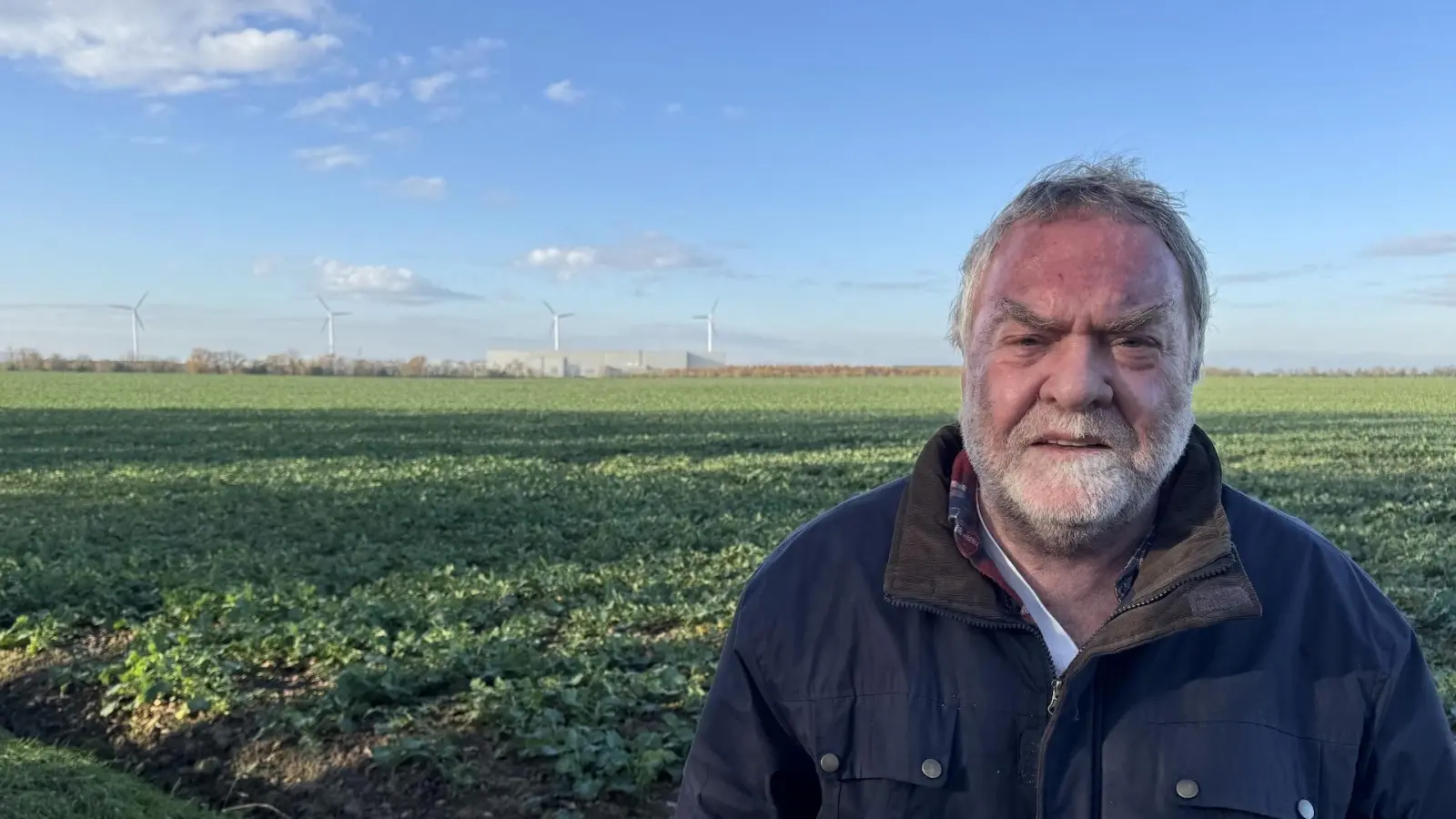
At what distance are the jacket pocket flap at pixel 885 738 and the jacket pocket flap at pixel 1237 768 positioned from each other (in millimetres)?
454

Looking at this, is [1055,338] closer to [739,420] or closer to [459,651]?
[459,651]

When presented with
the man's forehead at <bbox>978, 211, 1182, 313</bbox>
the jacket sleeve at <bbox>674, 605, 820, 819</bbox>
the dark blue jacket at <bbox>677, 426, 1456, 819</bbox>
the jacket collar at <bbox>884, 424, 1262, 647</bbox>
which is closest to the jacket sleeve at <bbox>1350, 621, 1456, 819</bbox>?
the dark blue jacket at <bbox>677, 426, 1456, 819</bbox>

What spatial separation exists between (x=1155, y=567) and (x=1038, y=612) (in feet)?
0.93

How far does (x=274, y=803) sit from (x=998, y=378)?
15.7ft

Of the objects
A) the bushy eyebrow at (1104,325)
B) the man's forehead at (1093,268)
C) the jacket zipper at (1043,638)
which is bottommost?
the jacket zipper at (1043,638)

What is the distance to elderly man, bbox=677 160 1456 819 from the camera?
2.18m

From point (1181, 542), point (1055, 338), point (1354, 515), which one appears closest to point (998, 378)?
point (1055, 338)

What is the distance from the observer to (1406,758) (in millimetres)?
2197

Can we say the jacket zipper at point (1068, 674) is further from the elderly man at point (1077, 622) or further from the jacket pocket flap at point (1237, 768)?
the jacket pocket flap at point (1237, 768)

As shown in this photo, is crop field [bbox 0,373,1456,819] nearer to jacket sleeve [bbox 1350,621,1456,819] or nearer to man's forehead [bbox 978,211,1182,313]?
jacket sleeve [bbox 1350,621,1456,819]

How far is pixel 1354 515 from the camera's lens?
45.2 ft

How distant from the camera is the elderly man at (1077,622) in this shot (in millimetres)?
2182

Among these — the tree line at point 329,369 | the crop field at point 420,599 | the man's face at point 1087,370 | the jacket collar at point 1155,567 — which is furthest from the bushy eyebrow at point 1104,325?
the tree line at point 329,369

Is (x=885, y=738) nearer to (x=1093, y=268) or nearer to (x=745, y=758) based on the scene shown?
(x=745, y=758)
